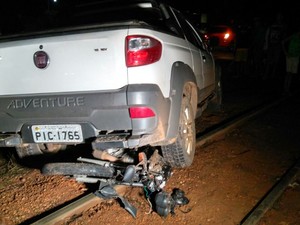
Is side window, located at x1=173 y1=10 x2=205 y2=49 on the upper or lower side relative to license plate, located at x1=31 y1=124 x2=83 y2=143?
upper

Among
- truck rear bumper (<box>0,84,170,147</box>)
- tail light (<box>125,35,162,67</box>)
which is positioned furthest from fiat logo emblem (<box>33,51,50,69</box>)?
tail light (<box>125,35,162,67</box>)

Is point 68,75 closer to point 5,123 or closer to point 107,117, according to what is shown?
point 107,117

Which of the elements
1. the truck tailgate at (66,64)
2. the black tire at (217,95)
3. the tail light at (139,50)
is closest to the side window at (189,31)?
the black tire at (217,95)

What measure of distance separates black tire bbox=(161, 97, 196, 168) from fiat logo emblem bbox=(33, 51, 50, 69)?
1505mm

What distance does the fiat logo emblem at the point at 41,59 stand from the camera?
113 inches

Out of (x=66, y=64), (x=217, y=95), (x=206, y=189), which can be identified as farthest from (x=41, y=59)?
(x=217, y=95)

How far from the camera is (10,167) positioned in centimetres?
427

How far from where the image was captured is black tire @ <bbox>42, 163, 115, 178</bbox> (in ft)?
10.0

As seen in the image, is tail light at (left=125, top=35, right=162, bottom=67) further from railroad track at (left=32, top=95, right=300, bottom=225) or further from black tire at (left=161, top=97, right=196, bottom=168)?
railroad track at (left=32, top=95, right=300, bottom=225)

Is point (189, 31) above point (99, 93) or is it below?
above

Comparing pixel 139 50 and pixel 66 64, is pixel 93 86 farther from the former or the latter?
pixel 139 50

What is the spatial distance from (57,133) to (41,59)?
67 cm

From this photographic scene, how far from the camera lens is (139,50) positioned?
2.76 m

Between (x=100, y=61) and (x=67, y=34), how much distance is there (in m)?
0.39
